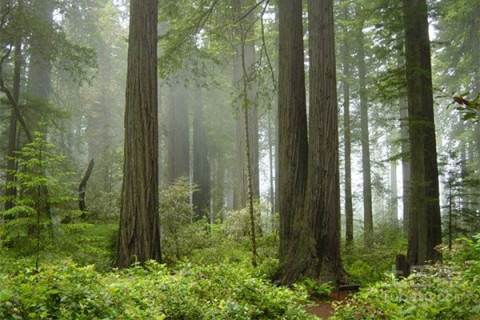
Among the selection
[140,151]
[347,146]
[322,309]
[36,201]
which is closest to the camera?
[36,201]

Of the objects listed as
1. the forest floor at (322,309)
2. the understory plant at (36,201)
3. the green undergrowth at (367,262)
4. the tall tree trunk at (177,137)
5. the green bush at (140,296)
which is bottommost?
the forest floor at (322,309)

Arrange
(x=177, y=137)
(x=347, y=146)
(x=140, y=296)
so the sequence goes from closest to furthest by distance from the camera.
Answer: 1. (x=140, y=296)
2. (x=347, y=146)
3. (x=177, y=137)

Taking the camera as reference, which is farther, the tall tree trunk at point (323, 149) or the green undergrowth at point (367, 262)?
the green undergrowth at point (367, 262)

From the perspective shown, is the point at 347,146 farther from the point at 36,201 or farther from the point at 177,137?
the point at 36,201

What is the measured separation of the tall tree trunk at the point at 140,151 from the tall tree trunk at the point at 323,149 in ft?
10.3

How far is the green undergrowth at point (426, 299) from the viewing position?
13.2ft

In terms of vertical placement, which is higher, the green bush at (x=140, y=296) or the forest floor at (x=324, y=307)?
the green bush at (x=140, y=296)

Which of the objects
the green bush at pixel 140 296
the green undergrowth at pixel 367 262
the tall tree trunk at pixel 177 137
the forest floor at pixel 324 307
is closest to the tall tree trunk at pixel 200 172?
the tall tree trunk at pixel 177 137

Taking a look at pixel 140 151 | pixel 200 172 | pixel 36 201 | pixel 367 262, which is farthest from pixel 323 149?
pixel 200 172

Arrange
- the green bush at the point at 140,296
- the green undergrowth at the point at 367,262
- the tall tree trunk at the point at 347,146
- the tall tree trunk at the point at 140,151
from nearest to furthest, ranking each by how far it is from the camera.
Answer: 1. the green bush at the point at 140,296
2. the tall tree trunk at the point at 140,151
3. the green undergrowth at the point at 367,262
4. the tall tree trunk at the point at 347,146

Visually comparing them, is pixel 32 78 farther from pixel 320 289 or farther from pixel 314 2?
pixel 320 289

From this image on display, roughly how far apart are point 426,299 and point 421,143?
6388mm

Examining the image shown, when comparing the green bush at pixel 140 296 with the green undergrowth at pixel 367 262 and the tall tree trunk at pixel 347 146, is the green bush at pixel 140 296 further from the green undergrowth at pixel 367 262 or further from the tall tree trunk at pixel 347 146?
the tall tree trunk at pixel 347 146

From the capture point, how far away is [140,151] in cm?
839
